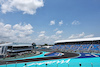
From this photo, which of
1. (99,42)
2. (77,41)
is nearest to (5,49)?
(77,41)

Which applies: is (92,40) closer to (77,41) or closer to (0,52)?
(77,41)

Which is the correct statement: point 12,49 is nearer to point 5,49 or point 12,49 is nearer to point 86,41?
point 5,49

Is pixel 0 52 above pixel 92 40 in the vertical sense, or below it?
below

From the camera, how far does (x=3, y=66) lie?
2227 centimetres

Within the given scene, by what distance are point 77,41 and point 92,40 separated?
40.7 feet

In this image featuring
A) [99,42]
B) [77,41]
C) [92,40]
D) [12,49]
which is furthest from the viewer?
[77,41]

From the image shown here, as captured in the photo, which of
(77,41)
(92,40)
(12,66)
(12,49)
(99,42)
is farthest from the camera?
(77,41)

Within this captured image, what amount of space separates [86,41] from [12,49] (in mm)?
54420

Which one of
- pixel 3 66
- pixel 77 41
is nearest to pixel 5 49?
pixel 3 66

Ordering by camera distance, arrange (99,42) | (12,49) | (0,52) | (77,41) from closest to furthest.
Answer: (0,52) → (12,49) → (99,42) → (77,41)

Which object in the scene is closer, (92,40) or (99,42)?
(99,42)

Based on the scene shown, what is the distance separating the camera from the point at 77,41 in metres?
71.4

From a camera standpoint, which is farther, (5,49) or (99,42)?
(99,42)

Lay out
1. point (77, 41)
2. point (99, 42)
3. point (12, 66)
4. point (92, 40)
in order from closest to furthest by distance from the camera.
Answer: point (12, 66) < point (99, 42) < point (92, 40) < point (77, 41)
